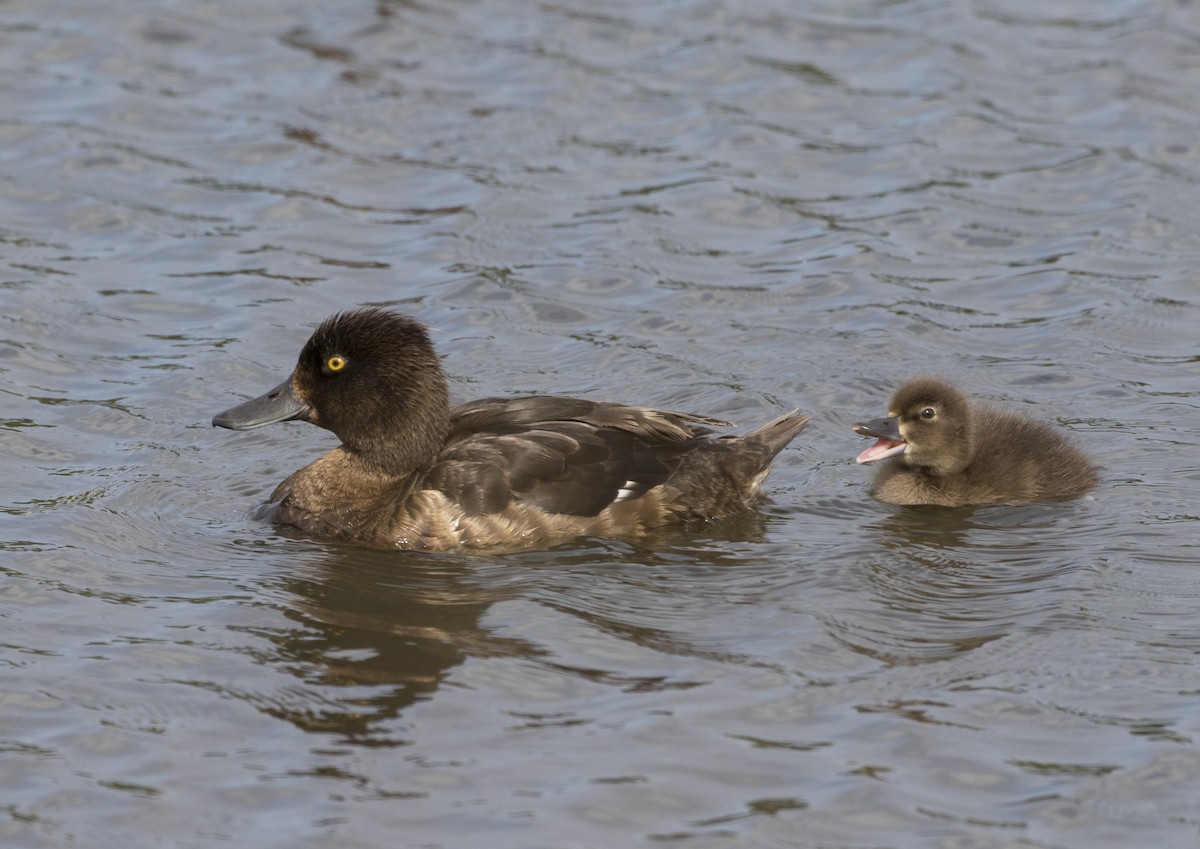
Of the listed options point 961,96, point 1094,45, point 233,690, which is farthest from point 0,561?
point 1094,45

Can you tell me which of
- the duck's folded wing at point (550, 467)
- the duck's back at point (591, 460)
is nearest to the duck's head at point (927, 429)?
the duck's back at point (591, 460)

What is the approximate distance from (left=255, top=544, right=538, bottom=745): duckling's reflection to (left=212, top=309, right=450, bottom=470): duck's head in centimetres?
54

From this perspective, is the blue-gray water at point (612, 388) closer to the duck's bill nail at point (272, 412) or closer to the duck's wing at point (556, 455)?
the duck's wing at point (556, 455)

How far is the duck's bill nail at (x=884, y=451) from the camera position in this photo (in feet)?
29.2

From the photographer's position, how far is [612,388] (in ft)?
33.3

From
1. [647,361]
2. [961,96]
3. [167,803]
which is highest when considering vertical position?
[961,96]

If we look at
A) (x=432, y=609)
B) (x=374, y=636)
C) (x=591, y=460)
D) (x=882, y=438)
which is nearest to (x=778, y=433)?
(x=882, y=438)

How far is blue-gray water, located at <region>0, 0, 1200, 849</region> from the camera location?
619 cm

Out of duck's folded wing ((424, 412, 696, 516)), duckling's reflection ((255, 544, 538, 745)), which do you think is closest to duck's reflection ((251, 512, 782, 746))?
duckling's reflection ((255, 544, 538, 745))

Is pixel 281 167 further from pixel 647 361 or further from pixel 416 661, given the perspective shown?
pixel 416 661

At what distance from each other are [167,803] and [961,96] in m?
9.85

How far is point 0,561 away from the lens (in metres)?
7.99

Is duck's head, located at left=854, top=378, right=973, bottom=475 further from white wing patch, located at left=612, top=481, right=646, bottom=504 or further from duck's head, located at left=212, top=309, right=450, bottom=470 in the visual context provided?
duck's head, located at left=212, top=309, right=450, bottom=470

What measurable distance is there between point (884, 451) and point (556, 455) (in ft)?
5.50
